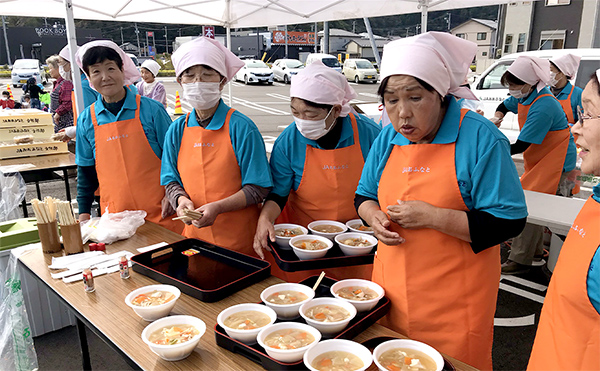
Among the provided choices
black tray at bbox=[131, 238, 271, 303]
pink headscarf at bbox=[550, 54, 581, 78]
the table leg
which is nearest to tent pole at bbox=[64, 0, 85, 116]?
the table leg

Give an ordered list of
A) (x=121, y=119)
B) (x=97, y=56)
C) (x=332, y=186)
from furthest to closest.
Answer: (x=121, y=119), (x=97, y=56), (x=332, y=186)

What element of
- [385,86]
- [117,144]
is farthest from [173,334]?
[117,144]

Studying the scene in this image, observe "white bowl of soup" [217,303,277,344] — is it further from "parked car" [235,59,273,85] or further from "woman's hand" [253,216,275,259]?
"parked car" [235,59,273,85]

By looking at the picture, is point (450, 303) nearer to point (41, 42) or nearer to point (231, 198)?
point (231, 198)

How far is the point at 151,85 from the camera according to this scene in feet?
26.6

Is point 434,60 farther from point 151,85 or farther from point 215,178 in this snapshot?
point 151,85

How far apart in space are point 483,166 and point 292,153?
47.1 inches

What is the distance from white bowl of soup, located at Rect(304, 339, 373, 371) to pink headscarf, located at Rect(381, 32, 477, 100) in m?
0.95

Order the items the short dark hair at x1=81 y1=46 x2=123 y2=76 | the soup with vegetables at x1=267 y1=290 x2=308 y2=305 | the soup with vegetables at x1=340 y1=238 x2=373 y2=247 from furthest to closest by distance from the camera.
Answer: the short dark hair at x1=81 y1=46 x2=123 y2=76 → the soup with vegetables at x1=340 y1=238 x2=373 y2=247 → the soup with vegetables at x1=267 y1=290 x2=308 y2=305

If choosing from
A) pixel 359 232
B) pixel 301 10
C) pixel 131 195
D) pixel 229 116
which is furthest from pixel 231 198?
pixel 301 10

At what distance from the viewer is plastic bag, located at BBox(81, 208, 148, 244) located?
254cm

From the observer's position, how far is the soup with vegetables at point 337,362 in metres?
1.31

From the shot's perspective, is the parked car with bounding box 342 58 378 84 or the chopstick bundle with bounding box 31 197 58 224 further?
the parked car with bounding box 342 58 378 84

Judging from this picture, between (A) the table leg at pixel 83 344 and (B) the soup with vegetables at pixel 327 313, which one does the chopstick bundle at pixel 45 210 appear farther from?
(B) the soup with vegetables at pixel 327 313
